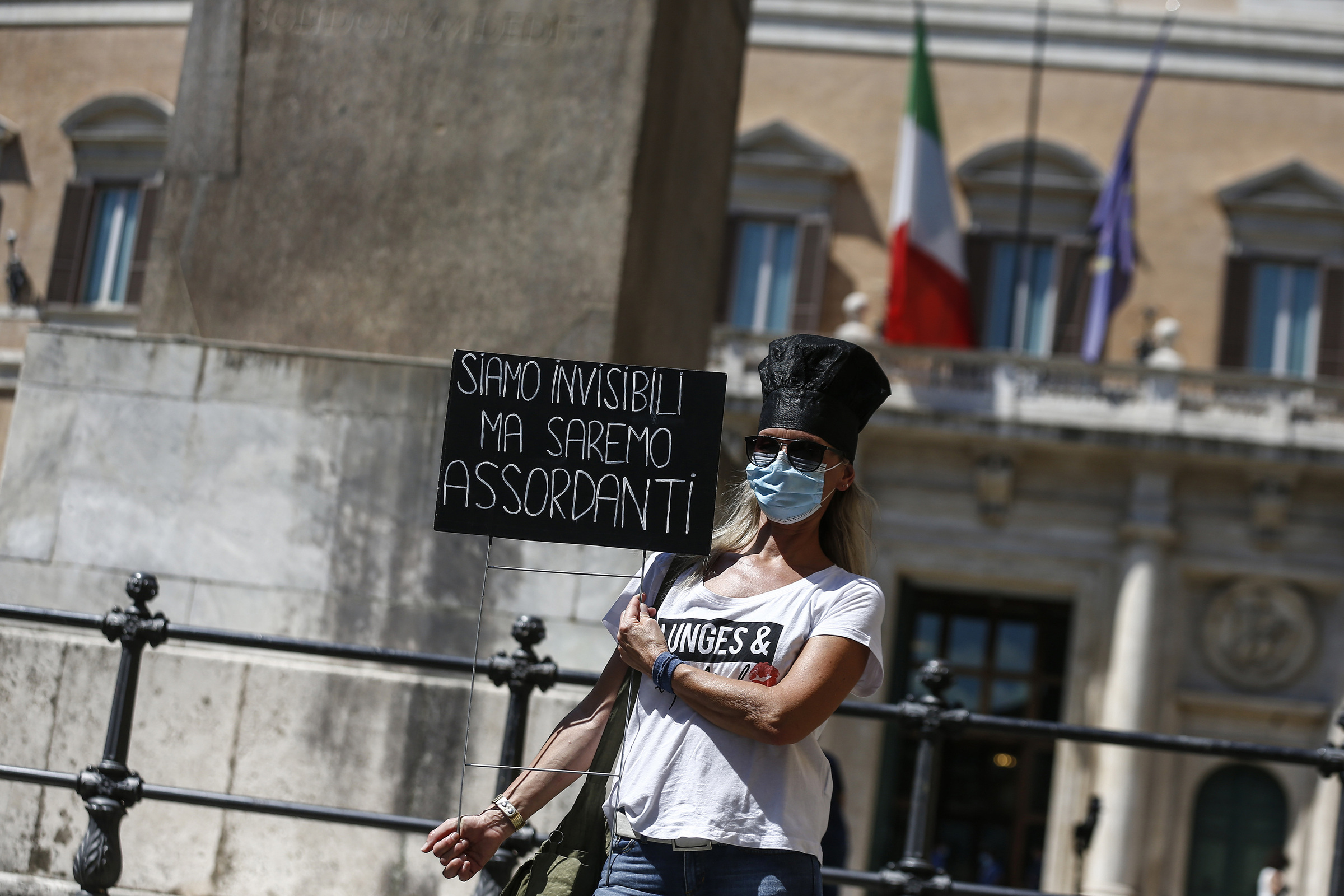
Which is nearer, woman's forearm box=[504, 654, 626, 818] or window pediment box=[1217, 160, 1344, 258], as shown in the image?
woman's forearm box=[504, 654, 626, 818]

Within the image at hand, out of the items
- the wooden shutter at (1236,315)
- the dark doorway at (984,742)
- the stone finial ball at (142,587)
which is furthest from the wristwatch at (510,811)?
the wooden shutter at (1236,315)

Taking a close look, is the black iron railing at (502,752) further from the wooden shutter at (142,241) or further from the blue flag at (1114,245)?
the wooden shutter at (142,241)

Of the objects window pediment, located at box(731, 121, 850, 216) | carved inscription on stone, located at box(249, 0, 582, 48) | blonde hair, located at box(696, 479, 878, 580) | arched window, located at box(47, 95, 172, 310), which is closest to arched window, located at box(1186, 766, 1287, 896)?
window pediment, located at box(731, 121, 850, 216)

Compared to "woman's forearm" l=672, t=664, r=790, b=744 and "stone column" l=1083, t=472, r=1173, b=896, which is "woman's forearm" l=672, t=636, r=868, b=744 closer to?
"woman's forearm" l=672, t=664, r=790, b=744

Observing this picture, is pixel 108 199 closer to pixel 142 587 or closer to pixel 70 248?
pixel 70 248

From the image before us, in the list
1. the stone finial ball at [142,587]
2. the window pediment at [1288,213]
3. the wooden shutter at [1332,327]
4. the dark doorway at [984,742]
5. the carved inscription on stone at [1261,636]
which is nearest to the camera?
the stone finial ball at [142,587]

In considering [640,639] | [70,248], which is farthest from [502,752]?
[70,248]

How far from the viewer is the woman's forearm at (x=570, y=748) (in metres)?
3.08

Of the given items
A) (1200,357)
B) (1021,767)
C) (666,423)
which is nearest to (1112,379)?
(1200,357)

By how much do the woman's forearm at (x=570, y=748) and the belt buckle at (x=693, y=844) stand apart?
0.29 metres

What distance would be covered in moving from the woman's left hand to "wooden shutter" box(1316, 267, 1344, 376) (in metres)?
18.8

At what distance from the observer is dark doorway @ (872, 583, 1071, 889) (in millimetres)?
19562

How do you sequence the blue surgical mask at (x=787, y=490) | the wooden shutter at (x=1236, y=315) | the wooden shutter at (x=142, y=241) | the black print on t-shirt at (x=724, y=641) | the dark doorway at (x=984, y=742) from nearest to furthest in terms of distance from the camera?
1. the black print on t-shirt at (x=724, y=641)
2. the blue surgical mask at (x=787, y=490)
3. the dark doorway at (x=984, y=742)
4. the wooden shutter at (x=1236, y=315)
5. the wooden shutter at (x=142, y=241)

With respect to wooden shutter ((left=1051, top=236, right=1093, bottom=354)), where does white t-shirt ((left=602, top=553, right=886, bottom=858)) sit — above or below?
below
